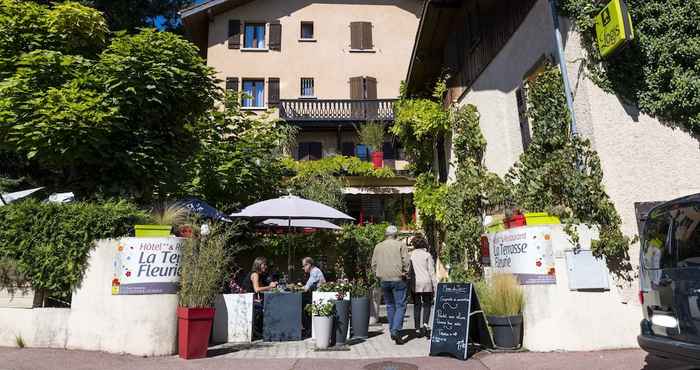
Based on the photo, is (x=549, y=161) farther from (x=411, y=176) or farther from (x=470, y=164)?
(x=411, y=176)

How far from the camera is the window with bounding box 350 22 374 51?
2669 cm

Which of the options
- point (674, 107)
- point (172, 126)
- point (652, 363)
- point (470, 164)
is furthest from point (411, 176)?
point (652, 363)

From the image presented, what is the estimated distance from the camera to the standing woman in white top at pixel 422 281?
7.92m

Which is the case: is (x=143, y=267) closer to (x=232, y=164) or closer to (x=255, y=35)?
(x=232, y=164)

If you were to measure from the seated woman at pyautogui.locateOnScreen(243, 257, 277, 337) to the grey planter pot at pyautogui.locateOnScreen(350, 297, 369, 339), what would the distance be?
5.17 feet

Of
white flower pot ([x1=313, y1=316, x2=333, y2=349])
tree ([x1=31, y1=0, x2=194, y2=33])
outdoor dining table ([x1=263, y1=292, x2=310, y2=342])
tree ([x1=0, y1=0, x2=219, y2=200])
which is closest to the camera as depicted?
white flower pot ([x1=313, y1=316, x2=333, y2=349])

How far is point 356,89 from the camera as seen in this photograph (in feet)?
85.6

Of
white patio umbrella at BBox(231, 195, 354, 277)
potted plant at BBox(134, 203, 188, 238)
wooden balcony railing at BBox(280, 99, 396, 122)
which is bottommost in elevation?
potted plant at BBox(134, 203, 188, 238)

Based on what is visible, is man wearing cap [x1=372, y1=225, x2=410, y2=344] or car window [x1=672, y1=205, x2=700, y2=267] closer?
car window [x1=672, y1=205, x2=700, y2=267]

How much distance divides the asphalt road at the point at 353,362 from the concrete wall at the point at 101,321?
224 mm

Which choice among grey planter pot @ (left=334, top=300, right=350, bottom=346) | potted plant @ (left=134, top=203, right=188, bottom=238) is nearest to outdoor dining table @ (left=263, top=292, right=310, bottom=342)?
grey planter pot @ (left=334, top=300, right=350, bottom=346)

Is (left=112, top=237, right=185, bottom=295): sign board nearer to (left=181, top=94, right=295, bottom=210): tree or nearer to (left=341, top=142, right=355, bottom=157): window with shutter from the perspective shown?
(left=181, top=94, right=295, bottom=210): tree

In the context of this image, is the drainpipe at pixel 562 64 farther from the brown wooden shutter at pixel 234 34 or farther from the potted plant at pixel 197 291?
the brown wooden shutter at pixel 234 34

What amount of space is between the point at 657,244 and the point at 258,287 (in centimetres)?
638
